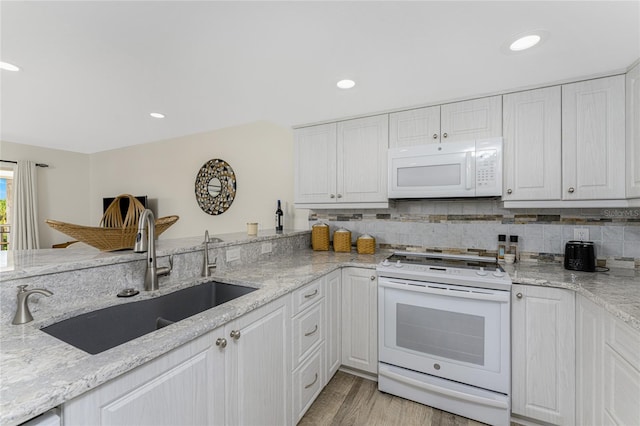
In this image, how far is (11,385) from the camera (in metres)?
0.60

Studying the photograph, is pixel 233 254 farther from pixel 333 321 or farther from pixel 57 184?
pixel 57 184

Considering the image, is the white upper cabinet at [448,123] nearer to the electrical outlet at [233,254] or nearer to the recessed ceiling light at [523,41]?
the recessed ceiling light at [523,41]

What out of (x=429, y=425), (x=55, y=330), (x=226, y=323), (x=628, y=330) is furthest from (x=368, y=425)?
(x=55, y=330)

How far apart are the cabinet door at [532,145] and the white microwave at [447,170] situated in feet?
0.32

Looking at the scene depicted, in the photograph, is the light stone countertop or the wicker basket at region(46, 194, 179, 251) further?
the wicker basket at region(46, 194, 179, 251)

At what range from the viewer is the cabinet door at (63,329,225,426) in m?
0.67

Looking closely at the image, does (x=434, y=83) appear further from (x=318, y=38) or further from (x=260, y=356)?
(x=260, y=356)

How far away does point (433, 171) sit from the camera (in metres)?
2.11

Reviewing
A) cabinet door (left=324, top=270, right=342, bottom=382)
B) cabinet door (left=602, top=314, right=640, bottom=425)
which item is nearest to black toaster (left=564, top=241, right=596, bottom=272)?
cabinet door (left=602, top=314, right=640, bottom=425)

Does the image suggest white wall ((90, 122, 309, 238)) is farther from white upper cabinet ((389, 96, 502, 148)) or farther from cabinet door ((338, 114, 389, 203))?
white upper cabinet ((389, 96, 502, 148))

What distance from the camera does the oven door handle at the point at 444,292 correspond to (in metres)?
1.62

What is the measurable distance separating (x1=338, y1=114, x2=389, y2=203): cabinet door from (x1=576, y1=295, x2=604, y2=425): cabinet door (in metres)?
1.39

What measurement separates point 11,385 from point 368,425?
1.70 metres

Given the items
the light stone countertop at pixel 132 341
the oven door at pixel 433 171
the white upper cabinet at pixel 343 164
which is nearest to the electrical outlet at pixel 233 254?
the light stone countertop at pixel 132 341
